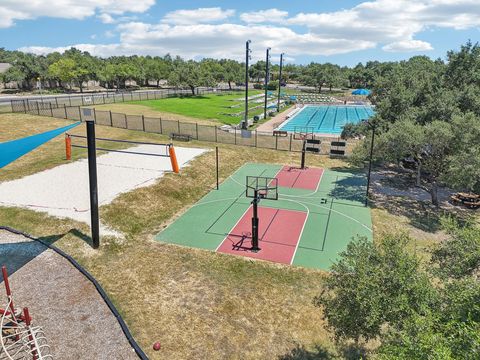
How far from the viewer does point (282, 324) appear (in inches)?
539

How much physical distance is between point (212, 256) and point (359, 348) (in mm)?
8243

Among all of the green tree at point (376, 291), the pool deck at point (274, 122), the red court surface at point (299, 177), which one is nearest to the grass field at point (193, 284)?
the green tree at point (376, 291)

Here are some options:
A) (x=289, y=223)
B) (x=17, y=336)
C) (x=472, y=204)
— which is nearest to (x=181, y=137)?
(x=289, y=223)

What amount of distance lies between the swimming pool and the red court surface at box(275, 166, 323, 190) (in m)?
21.8

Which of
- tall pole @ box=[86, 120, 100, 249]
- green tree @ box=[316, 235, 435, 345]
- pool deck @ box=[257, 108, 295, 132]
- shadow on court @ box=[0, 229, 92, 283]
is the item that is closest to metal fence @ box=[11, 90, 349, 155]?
pool deck @ box=[257, 108, 295, 132]

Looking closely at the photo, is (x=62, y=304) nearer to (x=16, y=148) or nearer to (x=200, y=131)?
(x=16, y=148)

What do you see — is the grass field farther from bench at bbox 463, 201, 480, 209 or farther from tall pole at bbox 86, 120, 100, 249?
bench at bbox 463, 201, 480, 209

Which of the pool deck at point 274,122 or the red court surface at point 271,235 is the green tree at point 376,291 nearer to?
the red court surface at point 271,235

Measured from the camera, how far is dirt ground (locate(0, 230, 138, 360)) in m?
11.8

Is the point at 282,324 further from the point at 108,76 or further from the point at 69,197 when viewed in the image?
the point at 108,76

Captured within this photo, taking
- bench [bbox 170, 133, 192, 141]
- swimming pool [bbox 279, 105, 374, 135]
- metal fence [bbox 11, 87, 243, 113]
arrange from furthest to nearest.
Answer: swimming pool [bbox 279, 105, 374, 135]
metal fence [bbox 11, 87, 243, 113]
bench [bbox 170, 133, 192, 141]

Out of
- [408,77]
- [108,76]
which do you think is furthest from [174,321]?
[108,76]

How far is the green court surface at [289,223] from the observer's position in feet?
62.7

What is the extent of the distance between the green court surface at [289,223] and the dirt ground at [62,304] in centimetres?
572
